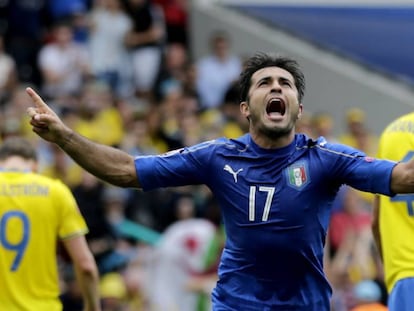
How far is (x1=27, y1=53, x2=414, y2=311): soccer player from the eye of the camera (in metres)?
7.05

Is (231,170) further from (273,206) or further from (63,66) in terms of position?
(63,66)

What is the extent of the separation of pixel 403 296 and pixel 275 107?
1701mm

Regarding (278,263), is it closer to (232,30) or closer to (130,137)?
(130,137)

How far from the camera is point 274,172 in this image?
7105 millimetres

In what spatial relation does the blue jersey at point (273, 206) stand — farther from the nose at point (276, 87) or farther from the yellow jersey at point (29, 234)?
the yellow jersey at point (29, 234)

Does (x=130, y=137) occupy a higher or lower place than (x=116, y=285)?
higher

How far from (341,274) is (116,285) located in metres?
2.31

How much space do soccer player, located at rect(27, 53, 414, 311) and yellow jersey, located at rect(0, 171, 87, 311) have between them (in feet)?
5.77

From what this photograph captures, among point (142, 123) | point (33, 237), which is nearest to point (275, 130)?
point (33, 237)

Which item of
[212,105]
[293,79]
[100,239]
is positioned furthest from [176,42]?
[293,79]

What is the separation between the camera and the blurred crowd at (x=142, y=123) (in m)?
13.6

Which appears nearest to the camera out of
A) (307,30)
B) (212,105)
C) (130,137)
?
(130,137)

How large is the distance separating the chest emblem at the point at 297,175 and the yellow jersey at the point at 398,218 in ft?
4.12

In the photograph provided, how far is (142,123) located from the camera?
15523mm
